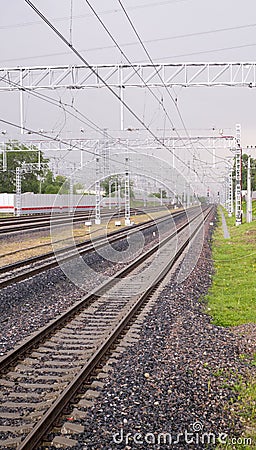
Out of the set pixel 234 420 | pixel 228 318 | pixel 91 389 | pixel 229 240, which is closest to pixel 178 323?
pixel 228 318

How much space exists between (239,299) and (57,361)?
5350mm

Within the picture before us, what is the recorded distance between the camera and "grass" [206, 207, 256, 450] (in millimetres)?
5329

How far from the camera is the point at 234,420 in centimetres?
518

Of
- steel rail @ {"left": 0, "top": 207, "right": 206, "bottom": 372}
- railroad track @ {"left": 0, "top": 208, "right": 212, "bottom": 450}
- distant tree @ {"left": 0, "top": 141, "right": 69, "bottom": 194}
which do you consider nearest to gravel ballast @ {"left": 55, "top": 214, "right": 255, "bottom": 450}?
railroad track @ {"left": 0, "top": 208, "right": 212, "bottom": 450}

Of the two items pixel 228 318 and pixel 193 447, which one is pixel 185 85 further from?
pixel 193 447

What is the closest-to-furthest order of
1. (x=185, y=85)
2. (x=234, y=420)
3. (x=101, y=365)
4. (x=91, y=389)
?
(x=234, y=420) < (x=91, y=389) < (x=101, y=365) < (x=185, y=85)

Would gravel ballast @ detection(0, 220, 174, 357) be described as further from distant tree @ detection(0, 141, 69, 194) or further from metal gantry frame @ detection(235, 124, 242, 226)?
distant tree @ detection(0, 141, 69, 194)

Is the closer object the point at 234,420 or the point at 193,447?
the point at 193,447

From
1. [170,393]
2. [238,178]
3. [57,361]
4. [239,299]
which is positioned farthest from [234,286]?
[238,178]

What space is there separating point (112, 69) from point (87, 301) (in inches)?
488

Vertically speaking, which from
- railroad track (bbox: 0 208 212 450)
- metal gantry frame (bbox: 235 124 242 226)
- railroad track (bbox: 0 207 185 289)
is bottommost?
railroad track (bbox: 0 208 212 450)

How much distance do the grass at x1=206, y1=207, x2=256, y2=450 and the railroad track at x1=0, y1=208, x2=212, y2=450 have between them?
1.58 m

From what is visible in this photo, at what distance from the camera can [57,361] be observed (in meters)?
7.16

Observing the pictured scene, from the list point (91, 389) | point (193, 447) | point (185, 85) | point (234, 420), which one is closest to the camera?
point (193, 447)
